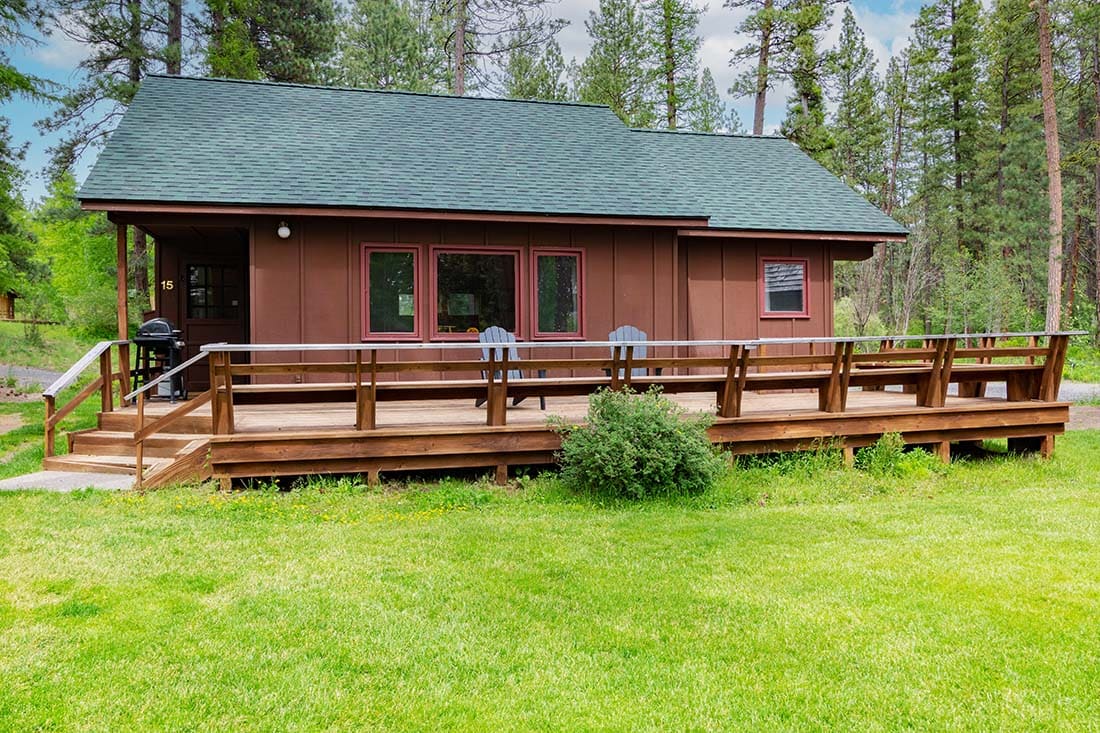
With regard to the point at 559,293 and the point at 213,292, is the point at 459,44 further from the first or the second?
the point at 559,293

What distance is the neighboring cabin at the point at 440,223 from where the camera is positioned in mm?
8133

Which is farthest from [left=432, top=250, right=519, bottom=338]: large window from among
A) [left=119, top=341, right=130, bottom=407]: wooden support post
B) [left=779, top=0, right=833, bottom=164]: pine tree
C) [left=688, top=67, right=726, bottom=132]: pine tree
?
[left=688, top=67, right=726, bottom=132]: pine tree

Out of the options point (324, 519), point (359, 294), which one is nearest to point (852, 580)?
point (324, 519)

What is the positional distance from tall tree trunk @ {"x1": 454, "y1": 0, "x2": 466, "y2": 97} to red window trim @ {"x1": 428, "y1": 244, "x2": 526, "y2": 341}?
9371 mm

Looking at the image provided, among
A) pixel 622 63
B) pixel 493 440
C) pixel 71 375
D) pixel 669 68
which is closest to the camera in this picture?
pixel 493 440

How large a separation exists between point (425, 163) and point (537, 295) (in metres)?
2.22

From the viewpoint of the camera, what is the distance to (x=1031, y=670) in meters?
2.82

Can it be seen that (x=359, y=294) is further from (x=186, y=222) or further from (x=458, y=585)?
(x=458, y=585)

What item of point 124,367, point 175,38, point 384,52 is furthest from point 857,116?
point 124,367

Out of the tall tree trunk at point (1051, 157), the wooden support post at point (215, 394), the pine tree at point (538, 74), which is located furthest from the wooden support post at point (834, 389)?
the pine tree at point (538, 74)

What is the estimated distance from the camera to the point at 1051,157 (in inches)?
709

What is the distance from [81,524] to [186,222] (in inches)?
175

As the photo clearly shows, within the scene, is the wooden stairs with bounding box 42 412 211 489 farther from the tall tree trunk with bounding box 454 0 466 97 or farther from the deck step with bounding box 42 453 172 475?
the tall tree trunk with bounding box 454 0 466 97

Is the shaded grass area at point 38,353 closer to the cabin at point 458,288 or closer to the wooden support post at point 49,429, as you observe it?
the cabin at point 458,288
